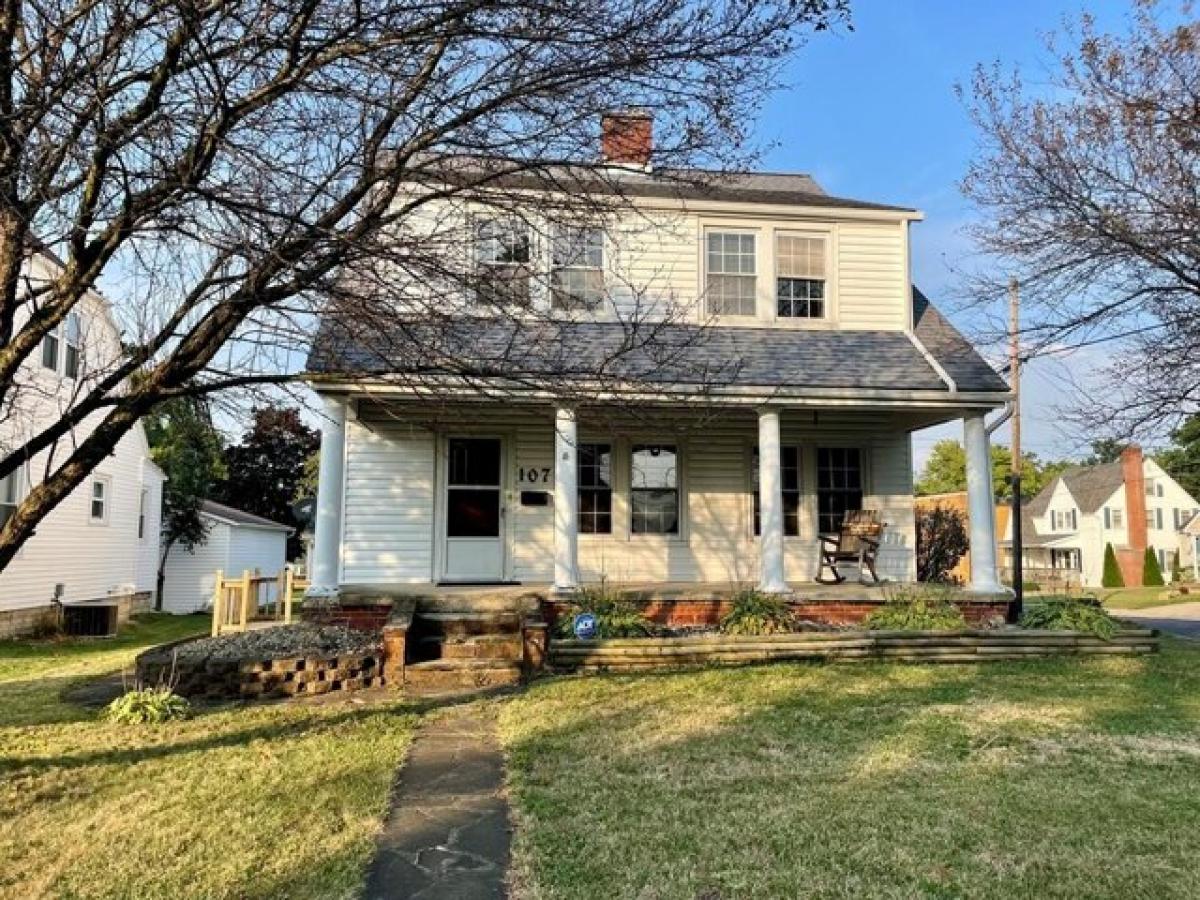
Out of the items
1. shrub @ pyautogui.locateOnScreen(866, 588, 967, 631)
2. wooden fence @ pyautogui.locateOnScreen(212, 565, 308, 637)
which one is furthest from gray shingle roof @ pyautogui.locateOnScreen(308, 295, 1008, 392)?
wooden fence @ pyautogui.locateOnScreen(212, 565, 308, 637)

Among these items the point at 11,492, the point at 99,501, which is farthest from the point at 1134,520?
the point at 11,492

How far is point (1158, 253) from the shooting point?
344 inches

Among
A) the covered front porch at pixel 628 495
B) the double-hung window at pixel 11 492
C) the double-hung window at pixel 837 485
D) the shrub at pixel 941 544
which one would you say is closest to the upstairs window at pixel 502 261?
the covered front porch at pixel 628 495

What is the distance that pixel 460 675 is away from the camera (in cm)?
796

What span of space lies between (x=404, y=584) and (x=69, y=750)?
5.16m

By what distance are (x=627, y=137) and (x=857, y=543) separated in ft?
23.9

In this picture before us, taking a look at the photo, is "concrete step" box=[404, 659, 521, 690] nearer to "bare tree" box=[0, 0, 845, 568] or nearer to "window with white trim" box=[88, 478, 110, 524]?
"bare tree" box=[0, 0, 845, 568]

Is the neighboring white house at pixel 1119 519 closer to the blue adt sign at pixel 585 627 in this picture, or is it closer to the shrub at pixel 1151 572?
the shrub at pixel 1151 572

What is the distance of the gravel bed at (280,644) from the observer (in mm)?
7816

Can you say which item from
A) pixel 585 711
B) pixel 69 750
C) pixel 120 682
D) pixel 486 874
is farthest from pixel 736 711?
pixel 120 682

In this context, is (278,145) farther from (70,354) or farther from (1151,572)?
(1151,572)

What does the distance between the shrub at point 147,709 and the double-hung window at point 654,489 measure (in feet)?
21.4

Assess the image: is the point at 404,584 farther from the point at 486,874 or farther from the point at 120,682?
the point at 486,874

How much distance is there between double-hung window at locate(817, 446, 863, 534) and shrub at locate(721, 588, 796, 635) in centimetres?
283
